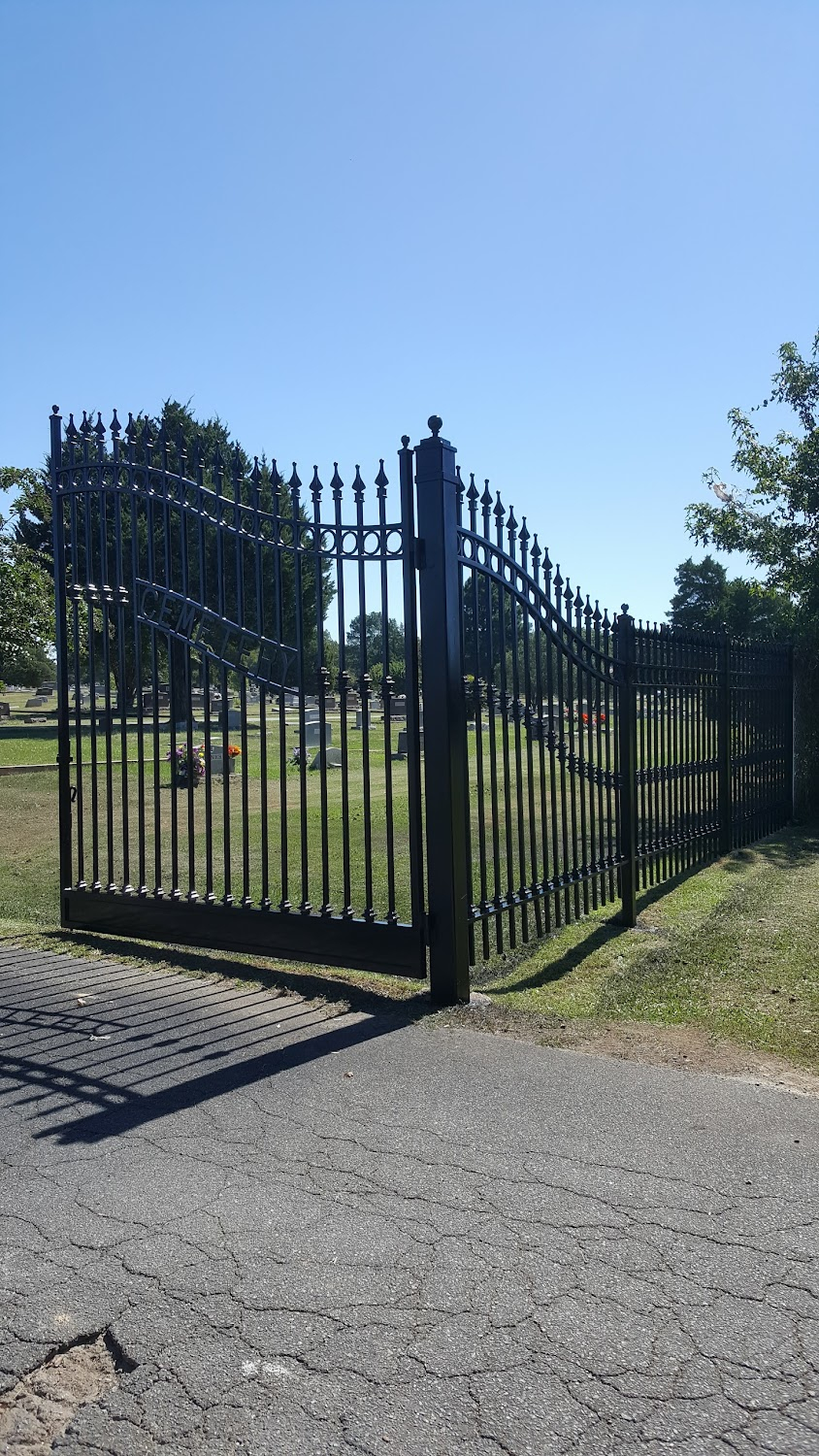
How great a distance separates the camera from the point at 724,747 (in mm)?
10750

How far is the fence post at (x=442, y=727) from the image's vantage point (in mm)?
5574

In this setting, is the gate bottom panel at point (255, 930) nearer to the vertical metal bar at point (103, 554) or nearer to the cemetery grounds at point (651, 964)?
the cemetery grounds at point (651, 964)

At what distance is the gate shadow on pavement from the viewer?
4.35 metres

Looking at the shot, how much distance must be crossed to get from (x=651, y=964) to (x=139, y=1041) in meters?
3.20

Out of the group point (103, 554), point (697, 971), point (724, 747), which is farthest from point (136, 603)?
point (724, 747)

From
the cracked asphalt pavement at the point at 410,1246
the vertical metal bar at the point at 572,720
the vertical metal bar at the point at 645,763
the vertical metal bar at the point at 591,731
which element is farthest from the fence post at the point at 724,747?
the cracked asphalt pavement at the point at 410,1246

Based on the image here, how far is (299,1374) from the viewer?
2559 millimetres

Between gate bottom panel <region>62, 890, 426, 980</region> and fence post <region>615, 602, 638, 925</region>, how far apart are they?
2483mm

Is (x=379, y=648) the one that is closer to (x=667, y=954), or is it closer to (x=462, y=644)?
(x=462, y=644)

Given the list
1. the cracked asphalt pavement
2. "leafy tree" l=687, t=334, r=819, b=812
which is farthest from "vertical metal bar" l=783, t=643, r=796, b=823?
the cracked asphalt pavement

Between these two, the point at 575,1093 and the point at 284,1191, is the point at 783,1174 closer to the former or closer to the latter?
the point at 575,1093

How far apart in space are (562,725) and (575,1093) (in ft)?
10.4

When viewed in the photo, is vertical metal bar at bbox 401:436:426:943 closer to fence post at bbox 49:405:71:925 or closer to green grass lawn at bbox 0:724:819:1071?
green grass lawn at bbox 0:724:819:1071

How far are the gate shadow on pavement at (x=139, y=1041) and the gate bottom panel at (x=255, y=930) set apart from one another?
10.2 inches
